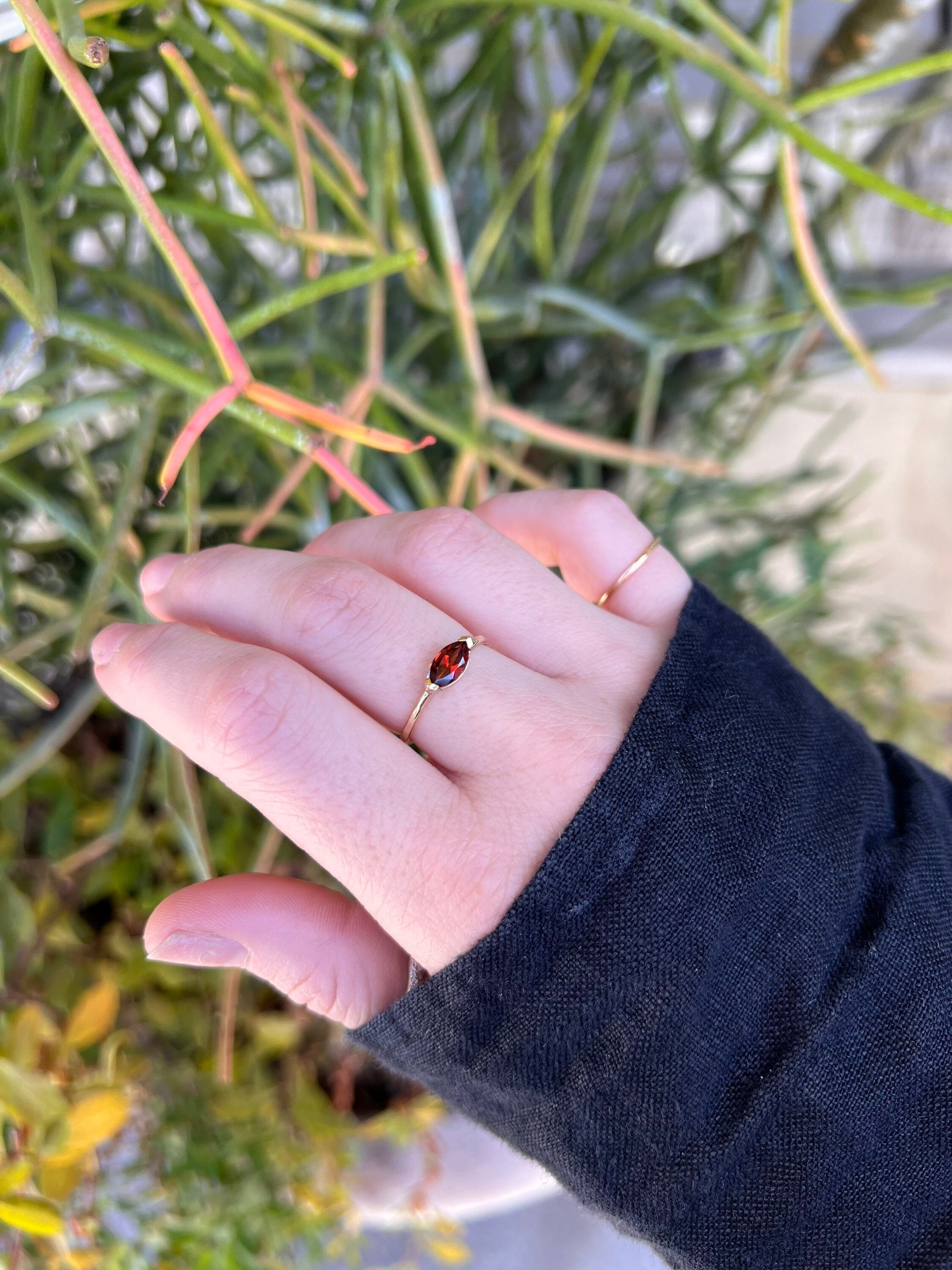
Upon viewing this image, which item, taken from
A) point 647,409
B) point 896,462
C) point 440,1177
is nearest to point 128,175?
point 647,409

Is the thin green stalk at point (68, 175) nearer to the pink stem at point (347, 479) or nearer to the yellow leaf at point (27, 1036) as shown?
the pink stem at point (347, 479)

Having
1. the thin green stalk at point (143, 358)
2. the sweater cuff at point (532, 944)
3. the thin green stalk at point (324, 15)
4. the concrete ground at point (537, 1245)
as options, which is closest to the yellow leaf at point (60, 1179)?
the sweater cuff at point (532, 944)

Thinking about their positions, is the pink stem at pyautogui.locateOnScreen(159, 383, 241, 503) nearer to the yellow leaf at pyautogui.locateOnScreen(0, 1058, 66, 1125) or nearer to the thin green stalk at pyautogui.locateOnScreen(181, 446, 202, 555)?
the thin green stalk at pyautogui.locateOnScreen(181, 446, 202, 555)

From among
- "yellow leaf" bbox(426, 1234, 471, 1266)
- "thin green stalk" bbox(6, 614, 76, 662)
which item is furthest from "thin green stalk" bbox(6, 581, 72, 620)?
"yellow leaf" bbox(426, 1234, 471, 1266)

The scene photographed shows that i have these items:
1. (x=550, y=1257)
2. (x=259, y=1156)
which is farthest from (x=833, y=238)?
(x=550, y=1257)

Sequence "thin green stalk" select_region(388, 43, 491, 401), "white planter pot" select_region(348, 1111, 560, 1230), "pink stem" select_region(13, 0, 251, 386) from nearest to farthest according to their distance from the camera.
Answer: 1. "pink stem" select_region(13, 0, 251, 386)
2. "thin green stalk" select_region(388, 43, 491, 401)
3. "white planter pot" select_region(348, 1111, 560, 1230)

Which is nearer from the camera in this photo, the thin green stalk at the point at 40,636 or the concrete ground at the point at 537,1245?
the thin green stalk at the point at 40,636
